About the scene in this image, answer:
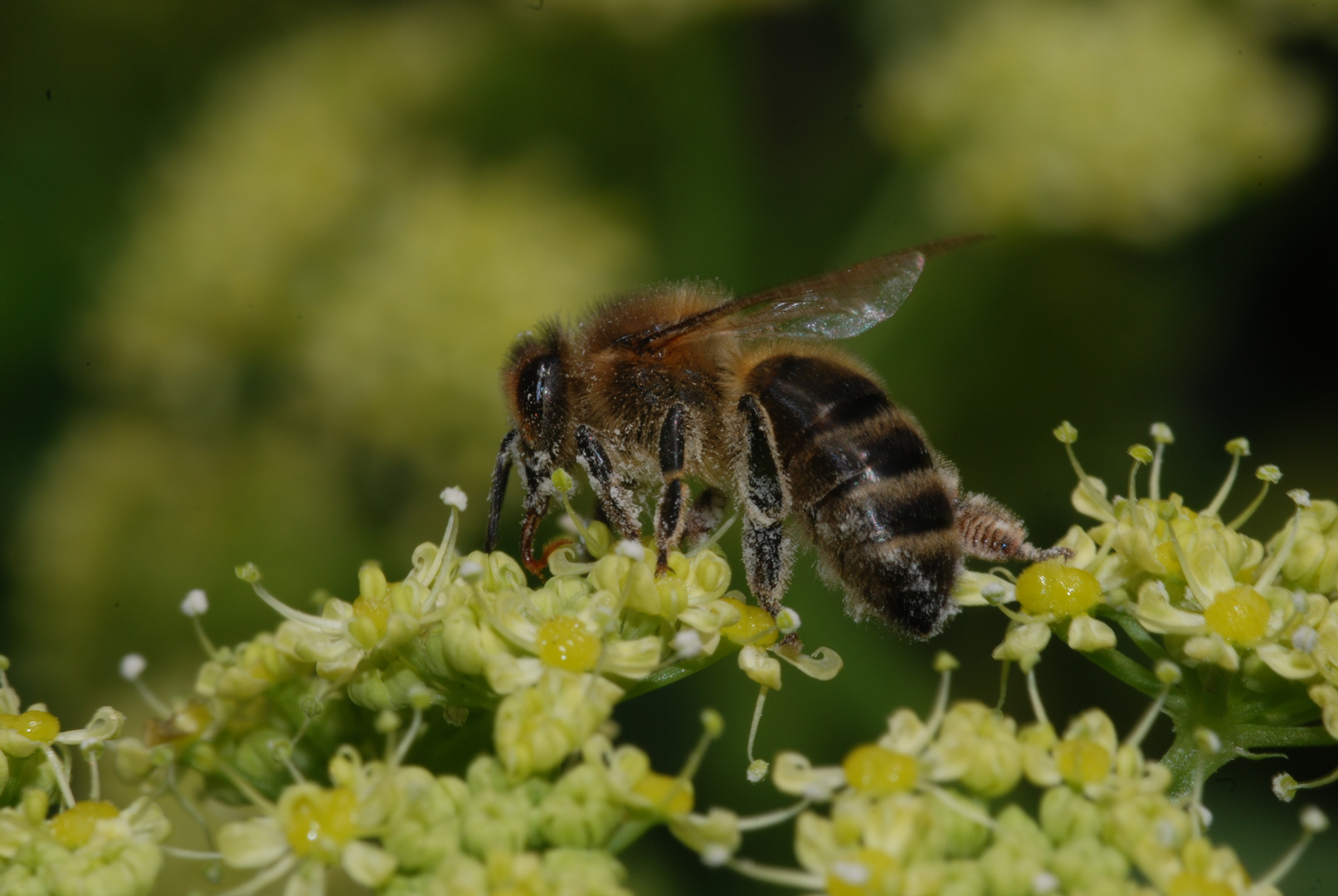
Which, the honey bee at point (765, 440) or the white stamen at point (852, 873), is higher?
the honey bee at point (765, 440)

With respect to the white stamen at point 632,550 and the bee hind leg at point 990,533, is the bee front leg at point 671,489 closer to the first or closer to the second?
the white stamen at point 632,550

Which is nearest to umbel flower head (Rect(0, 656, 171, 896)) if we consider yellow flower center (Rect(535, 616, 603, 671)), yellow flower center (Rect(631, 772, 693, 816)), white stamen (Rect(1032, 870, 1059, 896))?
yellow flower center (Rect(535, 616, 603, 671))

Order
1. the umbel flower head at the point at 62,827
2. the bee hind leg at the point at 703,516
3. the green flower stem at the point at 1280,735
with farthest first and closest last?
1. the bee hind leg at the point at 703,516
2. the green flower stem at the point at 1280,735
3. the umbel flower head at the point at 62,827

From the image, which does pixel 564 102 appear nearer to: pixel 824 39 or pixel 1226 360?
pixel 824 39

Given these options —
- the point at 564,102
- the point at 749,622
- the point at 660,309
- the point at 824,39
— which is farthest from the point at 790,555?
the point at 824,39

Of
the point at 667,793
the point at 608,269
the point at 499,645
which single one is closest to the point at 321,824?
the point at 499,645

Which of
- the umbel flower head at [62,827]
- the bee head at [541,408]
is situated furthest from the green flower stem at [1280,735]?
the umbel flower head at [62,827]
